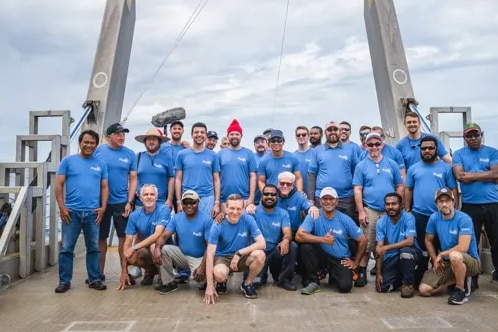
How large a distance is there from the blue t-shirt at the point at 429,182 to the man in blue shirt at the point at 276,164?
125 centimetres

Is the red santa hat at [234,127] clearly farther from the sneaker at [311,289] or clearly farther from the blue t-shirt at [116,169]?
the sneaker at [311,289]

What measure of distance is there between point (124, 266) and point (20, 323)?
136cm

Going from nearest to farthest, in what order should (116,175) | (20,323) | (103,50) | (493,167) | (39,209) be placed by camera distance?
(20,323) → (493,167) → (116,175) → (39,209) → (103,50)

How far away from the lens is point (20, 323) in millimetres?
4184

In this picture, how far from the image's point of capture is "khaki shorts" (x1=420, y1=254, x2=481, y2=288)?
4.88m

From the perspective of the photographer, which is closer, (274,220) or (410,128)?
(274,220)

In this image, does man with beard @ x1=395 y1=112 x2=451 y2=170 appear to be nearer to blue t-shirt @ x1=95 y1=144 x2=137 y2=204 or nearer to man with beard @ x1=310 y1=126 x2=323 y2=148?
man with beard @ x1=310 y1=126 x2=323 y2=148

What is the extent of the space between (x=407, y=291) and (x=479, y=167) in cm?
142

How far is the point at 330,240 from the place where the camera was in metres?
5.27

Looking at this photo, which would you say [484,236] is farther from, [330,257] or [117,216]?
[117,216]

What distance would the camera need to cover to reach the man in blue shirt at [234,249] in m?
5.01

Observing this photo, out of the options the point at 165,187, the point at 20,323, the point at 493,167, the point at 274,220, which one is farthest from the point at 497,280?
the point at 20,323

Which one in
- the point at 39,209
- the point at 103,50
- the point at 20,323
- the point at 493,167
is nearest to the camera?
the point at 20,323

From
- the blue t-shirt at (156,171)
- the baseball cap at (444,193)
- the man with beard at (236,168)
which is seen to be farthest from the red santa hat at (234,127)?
the baseball cap at (444,193)
